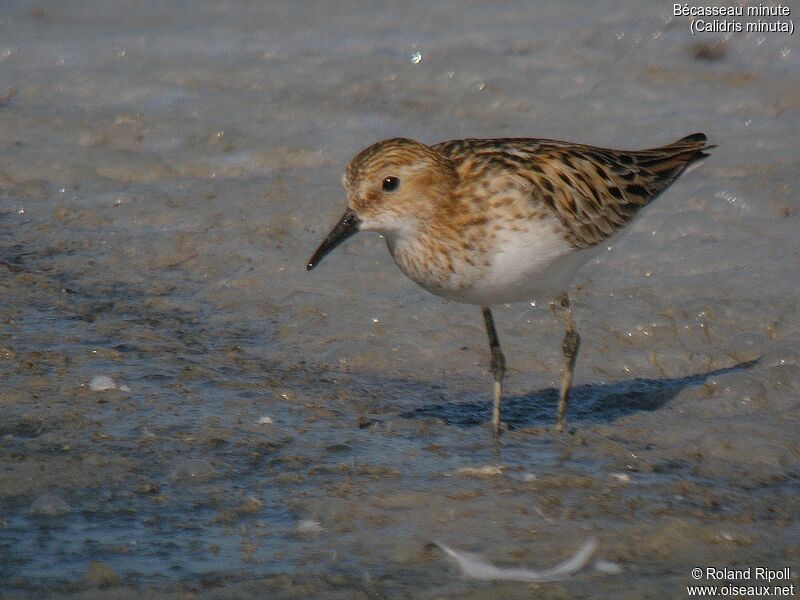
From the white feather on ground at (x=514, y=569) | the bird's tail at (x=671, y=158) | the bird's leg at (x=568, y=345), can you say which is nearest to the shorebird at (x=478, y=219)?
the bird's leg at (x=568, y=345)

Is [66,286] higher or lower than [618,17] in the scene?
lower

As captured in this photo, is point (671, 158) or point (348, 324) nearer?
point (671, 158)

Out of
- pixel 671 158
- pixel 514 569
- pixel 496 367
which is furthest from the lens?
pixel 671 158

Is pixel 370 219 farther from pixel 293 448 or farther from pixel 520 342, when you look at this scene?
pixel 520 342

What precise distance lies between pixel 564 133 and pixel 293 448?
15.8 feet

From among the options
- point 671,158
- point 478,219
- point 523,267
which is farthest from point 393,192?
point 671,158

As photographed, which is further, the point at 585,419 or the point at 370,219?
the point at 585,419

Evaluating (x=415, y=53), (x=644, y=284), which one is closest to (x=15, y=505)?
(x=644, y=284)

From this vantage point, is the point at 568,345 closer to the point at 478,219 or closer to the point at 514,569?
the point at 478,219

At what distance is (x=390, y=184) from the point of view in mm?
6273

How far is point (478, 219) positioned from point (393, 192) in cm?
45

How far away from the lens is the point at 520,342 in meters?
7.64

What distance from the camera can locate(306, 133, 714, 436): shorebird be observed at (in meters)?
6.16

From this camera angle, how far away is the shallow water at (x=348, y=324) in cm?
525
